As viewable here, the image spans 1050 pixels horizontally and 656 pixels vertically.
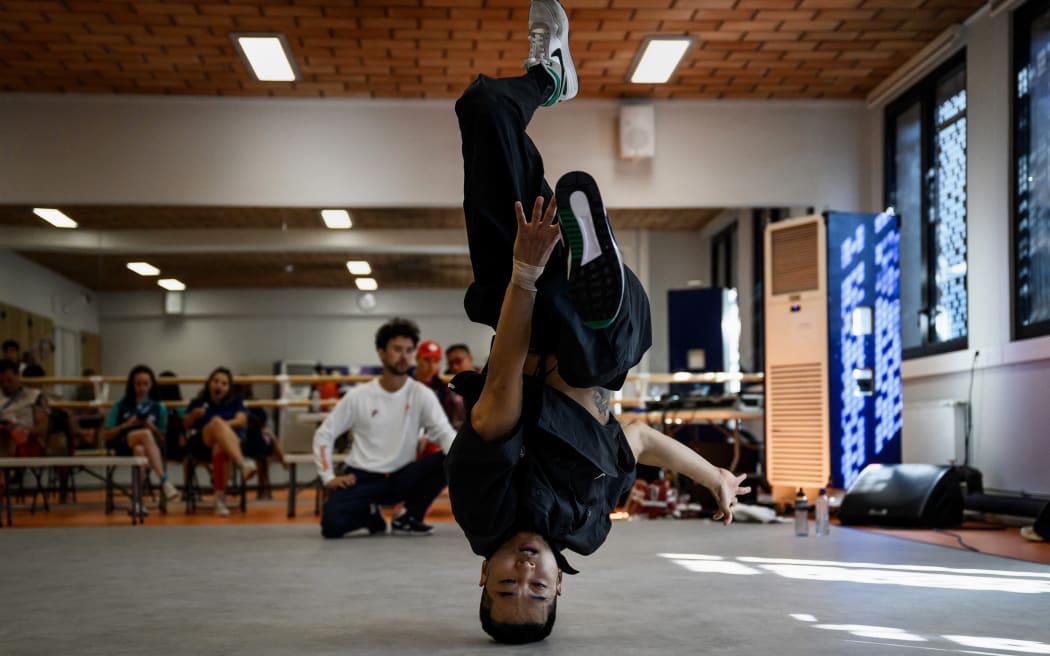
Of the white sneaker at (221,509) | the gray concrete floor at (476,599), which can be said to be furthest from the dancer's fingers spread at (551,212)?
the white sneaker at (221,509)

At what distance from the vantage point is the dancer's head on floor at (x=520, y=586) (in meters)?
2.40

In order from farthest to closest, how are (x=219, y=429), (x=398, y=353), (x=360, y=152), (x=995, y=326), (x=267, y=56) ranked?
(x=360, y=152)
(x=219, y=429)
(x=267, y=56)
(x=995, y=326)
(x=398, y=353)

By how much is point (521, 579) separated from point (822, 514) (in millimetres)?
3306

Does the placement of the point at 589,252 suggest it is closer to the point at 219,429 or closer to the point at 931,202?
the point at 219,429

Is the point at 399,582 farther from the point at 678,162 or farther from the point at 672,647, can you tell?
the point at 678,162

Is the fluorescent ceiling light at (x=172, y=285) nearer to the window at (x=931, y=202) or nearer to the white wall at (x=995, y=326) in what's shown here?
the window at (x=931, y=202)

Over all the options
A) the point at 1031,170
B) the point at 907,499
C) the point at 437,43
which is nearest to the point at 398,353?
the point at 437,43

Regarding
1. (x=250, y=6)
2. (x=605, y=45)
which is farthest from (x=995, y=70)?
(x=250, y=6)

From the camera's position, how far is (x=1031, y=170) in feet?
20.0

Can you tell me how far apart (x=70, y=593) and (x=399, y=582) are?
1038 mm

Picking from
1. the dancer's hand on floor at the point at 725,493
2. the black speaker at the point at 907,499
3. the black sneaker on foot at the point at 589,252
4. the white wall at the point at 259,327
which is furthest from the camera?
the white wall at the point at 259,327

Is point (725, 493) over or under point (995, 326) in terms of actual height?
under

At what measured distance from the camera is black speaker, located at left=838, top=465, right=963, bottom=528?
563cm

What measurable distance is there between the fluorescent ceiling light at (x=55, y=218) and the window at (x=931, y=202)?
628cm
